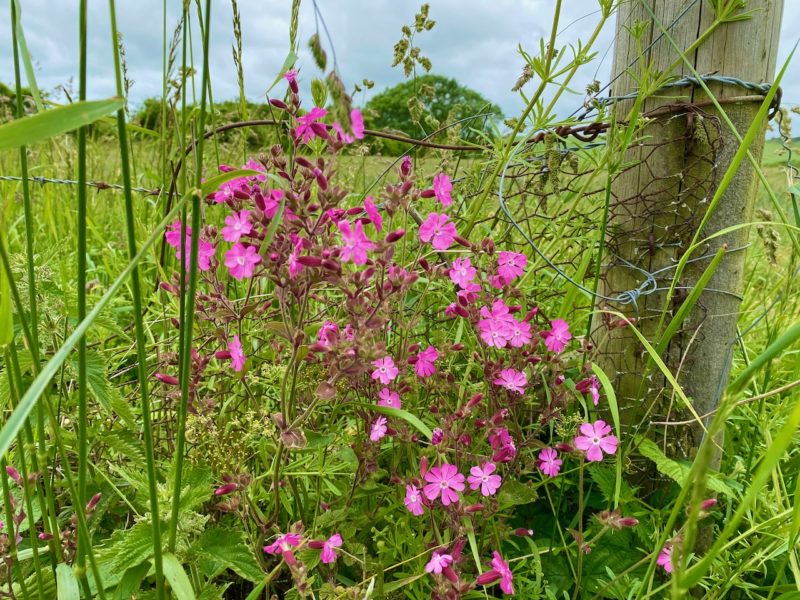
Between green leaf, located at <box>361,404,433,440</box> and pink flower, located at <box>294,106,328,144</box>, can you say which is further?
pink flower, located at <box>294,106,328,144</box>

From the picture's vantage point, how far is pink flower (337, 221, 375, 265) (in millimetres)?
1077

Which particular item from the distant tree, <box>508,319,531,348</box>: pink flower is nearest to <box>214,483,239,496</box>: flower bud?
<box>508,319,531,348</box>: pink flower

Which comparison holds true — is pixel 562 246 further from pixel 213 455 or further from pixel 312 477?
pixel 213 455

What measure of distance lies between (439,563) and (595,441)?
479mm

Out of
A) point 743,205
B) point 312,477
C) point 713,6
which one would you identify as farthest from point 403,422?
point 713,6

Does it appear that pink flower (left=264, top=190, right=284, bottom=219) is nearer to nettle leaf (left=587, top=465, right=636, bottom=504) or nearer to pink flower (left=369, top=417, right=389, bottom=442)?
pink flower (left=369, top=417, right=389, bottom=442)

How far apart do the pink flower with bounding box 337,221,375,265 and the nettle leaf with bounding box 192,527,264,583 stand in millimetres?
599

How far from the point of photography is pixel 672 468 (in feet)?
5.45

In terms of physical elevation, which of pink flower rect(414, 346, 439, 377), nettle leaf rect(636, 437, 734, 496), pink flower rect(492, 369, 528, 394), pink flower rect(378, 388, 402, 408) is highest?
pink flower rect(414, 346, 439, 377)

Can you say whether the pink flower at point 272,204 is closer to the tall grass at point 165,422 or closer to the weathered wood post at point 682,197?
the tall grass at point 165,422

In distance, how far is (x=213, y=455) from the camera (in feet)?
4.24

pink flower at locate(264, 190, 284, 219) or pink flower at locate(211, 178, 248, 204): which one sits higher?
pink flower at locate(211, 178, 248, 204)

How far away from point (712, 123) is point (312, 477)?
5.11ft

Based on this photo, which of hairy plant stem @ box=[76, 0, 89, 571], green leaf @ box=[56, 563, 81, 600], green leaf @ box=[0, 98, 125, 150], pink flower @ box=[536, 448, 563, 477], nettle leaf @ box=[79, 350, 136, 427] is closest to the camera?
green leaf @ box=[0, 98, 125, 150]
